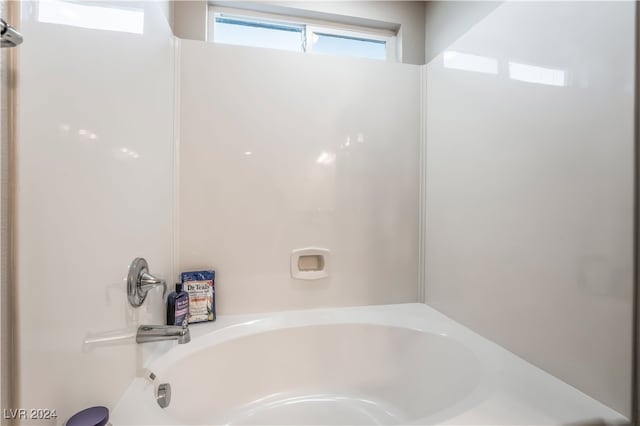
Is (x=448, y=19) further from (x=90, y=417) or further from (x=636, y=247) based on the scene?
(x=90, y=417)

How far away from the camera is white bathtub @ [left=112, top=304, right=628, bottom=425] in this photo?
1024 mm

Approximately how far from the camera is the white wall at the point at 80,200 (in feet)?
1.71

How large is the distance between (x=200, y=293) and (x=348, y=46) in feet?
5.39

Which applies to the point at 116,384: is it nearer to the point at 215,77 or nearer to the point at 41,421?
the point at 41,421

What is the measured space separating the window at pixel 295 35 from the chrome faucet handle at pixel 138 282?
130 cm

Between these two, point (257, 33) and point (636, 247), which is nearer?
point (636, 247)

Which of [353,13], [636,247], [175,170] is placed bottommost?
[636,247]

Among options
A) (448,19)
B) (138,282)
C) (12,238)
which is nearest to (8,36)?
(12,238)

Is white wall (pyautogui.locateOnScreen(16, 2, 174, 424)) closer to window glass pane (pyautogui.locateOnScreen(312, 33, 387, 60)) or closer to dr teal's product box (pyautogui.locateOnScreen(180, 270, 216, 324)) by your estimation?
dr teal's product box (pyautogui.locateOnScreen(180, 270, 216, 324))

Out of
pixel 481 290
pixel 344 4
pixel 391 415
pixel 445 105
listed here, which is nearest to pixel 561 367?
pixel 481 290

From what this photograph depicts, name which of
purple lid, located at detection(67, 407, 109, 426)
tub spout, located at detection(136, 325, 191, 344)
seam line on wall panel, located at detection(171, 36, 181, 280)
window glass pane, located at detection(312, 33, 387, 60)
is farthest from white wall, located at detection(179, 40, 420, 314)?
purple lid, located at detection(67, 407, 109, 426)

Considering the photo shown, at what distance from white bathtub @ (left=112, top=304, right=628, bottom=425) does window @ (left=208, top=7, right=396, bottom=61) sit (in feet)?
4.91

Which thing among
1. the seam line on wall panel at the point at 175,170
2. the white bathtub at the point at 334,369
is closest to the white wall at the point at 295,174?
the seam line on wall panel at the point at 175,170

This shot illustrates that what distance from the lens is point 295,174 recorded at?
4.92ft
